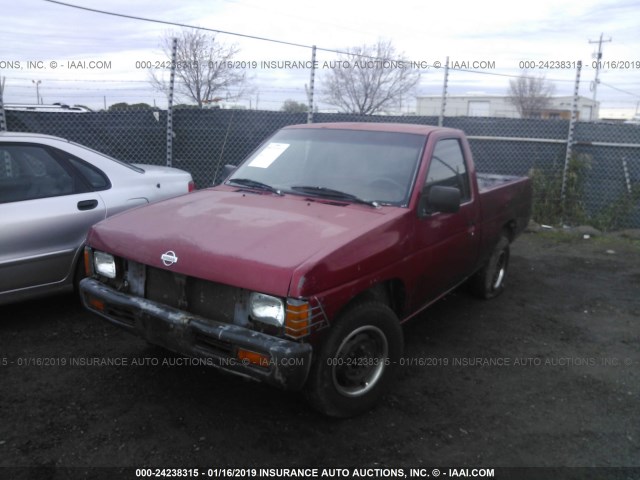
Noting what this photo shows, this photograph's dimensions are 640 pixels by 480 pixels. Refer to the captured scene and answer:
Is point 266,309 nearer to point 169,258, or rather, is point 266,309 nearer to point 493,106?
point 169,258

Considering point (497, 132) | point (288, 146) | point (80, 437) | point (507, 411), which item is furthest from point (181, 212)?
point (497, 132)

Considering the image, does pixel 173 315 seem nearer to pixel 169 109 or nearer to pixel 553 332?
pixel 553 332

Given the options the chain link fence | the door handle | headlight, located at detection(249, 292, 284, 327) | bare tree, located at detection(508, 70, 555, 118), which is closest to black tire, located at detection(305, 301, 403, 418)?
headlight, located at detection(249, 292, 284, 327)

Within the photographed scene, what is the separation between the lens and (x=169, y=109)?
8.16m

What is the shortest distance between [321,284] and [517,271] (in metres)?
4.81

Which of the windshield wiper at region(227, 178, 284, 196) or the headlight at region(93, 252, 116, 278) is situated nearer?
the headlight at region(93, 252, 116, 278)

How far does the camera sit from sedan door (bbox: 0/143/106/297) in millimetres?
4207

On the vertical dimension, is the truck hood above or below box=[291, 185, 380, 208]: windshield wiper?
below

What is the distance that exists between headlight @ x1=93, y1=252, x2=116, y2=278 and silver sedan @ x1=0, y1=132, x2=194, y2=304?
1041mm

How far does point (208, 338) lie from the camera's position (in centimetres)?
296

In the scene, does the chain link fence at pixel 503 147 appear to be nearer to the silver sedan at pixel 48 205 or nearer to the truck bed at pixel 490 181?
the silver sedan at pixel 48 205

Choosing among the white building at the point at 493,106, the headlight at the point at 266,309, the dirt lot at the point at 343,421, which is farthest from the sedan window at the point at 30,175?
the white building at the point at 493,106

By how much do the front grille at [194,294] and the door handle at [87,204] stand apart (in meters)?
1.71

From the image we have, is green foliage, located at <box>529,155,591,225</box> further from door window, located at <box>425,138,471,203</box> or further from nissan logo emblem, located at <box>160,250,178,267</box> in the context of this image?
nissan logo emblem, located at <box>160,250,178,267</box>
